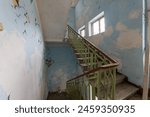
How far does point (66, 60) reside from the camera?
6.41m

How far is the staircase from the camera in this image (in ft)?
7.76

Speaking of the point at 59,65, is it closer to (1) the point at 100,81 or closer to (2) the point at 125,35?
(2) the point at 125,35

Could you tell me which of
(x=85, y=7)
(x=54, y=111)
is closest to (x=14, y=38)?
(x=54, y=111)

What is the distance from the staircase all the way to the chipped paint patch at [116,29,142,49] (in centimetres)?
72

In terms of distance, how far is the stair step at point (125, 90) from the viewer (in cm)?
282

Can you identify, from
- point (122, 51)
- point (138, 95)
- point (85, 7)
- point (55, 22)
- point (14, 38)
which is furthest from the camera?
point (85, 7)

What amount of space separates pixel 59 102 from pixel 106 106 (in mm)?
387

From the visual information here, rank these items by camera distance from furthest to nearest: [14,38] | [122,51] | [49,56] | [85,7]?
1. [85,7]
2. [49,56]
3. [122,51]
4. [14,38]

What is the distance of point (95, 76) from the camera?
2734mm

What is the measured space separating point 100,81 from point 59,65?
4.08 metres

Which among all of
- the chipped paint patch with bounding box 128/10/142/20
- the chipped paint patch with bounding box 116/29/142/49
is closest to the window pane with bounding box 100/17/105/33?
the chipped paint patch with bounding box 116/29/142/49

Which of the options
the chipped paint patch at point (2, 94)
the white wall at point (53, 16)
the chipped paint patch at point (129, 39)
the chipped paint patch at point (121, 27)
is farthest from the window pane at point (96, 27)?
the chipped paint patch at point (2, 94)

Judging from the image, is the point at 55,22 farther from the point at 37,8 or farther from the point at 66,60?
the point at 66,60

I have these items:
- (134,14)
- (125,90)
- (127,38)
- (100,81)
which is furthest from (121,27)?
(100,81)
